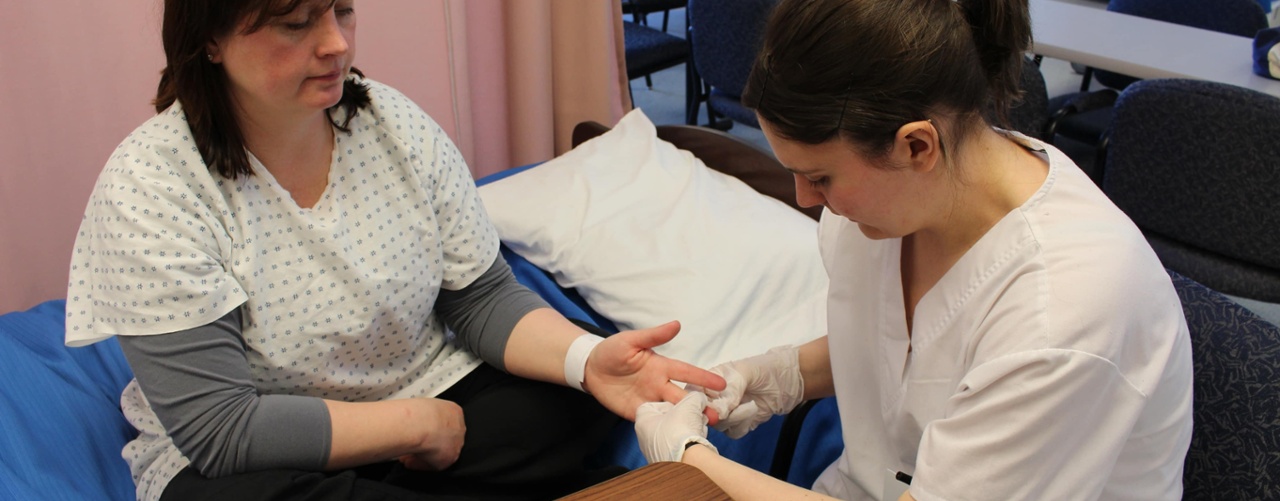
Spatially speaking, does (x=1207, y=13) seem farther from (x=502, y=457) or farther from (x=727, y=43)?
(x=502, y=457)

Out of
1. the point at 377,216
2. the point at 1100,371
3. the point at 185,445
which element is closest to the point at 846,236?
the point at 1100,371

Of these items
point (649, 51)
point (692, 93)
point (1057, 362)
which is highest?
point (1057, 362)

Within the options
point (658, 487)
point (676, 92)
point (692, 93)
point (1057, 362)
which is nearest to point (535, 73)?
point (692, 93)

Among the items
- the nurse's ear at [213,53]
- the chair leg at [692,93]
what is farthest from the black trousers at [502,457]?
the chair leg at [692,93]

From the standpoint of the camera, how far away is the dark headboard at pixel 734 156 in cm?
205

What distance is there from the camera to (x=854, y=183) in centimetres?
96

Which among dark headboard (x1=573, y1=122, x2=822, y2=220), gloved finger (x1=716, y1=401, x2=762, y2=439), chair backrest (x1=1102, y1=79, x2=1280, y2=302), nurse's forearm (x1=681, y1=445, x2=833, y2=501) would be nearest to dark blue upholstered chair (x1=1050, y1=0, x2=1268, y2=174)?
chair backrest (x1=1102, y1=79, x2=1280, y2=302)

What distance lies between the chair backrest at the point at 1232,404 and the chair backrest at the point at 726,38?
5.91 feet

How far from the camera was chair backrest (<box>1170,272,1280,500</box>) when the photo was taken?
962 mm

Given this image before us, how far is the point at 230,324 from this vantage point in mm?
1186

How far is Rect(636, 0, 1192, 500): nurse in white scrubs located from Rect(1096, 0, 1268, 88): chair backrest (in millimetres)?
2433

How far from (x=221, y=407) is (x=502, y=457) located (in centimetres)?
38

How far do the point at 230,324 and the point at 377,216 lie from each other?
0.24 m

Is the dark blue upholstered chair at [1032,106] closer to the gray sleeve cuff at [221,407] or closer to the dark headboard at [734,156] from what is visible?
the dark headboard at [734,156]
